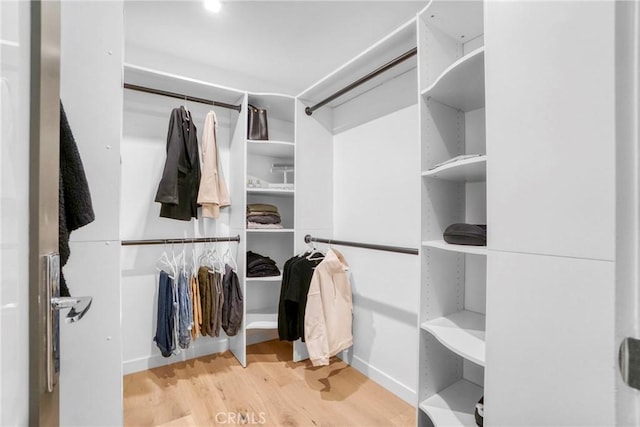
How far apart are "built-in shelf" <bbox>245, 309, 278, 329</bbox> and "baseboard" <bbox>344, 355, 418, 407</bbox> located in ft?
2.30

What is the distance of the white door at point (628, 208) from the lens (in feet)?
1.33

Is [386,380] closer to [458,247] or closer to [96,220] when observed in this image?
[458,247]

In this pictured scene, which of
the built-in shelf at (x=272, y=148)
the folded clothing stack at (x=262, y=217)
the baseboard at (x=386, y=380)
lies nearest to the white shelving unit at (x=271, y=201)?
the built-in shelf at (x=272, y=148)

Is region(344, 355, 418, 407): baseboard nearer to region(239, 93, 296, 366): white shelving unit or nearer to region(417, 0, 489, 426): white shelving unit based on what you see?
region(417, 0, 489, 426): white shelving unit

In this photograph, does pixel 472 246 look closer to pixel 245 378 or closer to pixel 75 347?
pixel 75 347

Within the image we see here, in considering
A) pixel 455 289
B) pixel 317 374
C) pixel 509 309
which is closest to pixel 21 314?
pixel 509 309

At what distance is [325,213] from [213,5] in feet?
5.51

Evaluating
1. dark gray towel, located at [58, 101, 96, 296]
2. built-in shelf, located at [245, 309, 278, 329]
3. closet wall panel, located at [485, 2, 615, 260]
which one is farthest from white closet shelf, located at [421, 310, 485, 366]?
built-in shelf, located at [245, 309, 278, 329]

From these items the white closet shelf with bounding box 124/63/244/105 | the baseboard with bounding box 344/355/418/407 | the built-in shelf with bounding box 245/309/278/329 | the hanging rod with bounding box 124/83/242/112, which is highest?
the white closet shelf with bounding box 124/63/244/105

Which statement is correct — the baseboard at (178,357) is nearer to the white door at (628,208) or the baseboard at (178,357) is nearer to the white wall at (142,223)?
the white wall at (142,223)

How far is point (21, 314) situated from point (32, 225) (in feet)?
0.40

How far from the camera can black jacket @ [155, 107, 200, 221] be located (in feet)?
6.91

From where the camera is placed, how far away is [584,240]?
0.75 metres

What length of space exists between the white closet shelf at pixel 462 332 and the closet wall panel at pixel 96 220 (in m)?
1.25
